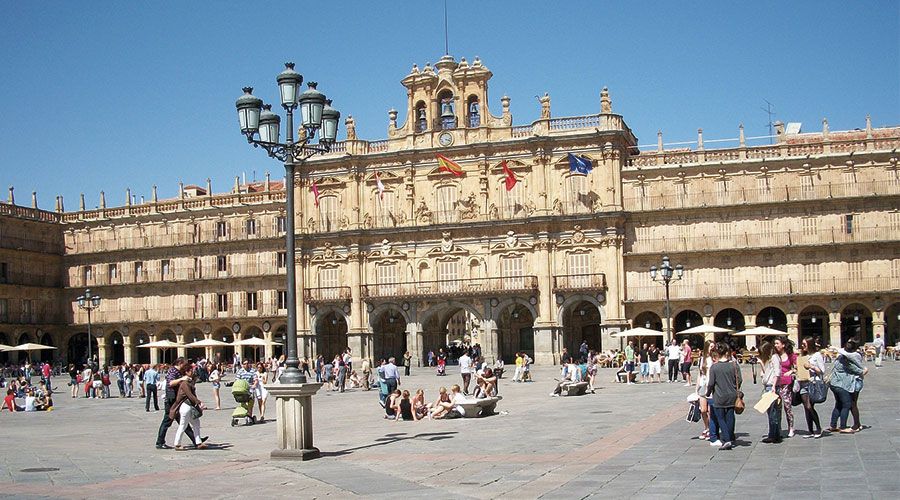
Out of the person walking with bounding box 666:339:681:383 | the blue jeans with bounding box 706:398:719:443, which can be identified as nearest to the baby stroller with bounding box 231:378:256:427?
the blue jeans with bounding box 706:398:719:443

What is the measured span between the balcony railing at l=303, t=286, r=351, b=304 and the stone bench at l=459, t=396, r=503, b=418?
39607 mm

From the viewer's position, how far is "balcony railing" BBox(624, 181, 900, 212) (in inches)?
2253

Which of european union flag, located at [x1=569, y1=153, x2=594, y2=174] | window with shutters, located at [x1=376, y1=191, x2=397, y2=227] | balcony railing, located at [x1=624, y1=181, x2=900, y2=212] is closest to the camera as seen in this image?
balcony railing, located at [x1=624, y1=181, x2=900, y2=212]

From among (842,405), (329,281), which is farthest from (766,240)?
(842,405)

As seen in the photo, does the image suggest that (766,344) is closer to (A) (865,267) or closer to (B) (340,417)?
(B) (340,417)

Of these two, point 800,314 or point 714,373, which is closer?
point 714,373

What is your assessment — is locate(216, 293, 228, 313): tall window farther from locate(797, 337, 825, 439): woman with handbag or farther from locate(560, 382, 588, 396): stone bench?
locate(797, 337, 825, 439): woman with handbag

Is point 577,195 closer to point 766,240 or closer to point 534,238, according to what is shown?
point 534,238

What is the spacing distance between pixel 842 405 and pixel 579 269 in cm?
4317

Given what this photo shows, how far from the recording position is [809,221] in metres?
58.1

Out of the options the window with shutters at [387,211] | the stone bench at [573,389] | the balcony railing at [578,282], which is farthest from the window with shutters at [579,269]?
the stone bench at [573,389]

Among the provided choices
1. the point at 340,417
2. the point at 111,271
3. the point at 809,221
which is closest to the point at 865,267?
the point at 809,221

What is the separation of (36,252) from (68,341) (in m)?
6.63

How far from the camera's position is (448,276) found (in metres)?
63.7
